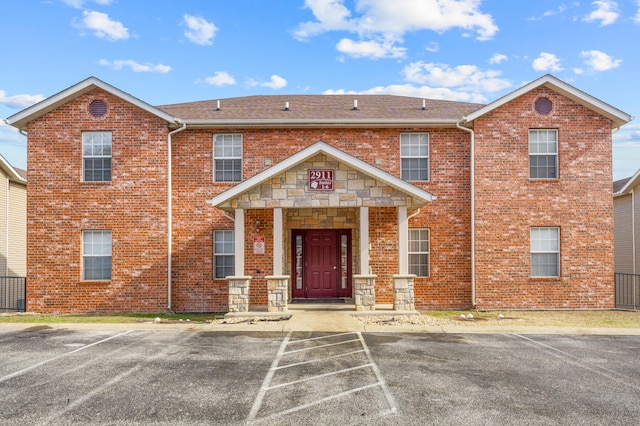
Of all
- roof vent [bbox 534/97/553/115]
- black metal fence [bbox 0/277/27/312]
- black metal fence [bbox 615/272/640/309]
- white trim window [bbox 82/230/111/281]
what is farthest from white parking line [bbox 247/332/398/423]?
black metal fence [bbox 615/272/640/309]

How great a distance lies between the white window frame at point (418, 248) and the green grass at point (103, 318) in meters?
6.56

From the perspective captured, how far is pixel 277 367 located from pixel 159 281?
8356 mm

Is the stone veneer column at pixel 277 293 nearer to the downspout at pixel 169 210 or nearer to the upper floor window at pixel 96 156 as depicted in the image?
the downspout at pixel 169 210

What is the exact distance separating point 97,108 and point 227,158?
454 centimetres

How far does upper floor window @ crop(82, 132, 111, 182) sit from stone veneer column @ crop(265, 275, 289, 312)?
6.83 metres

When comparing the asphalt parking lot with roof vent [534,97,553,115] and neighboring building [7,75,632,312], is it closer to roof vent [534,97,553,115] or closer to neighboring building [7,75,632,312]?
neighboring building [7,75,632,312]

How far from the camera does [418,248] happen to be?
1566 centimetres

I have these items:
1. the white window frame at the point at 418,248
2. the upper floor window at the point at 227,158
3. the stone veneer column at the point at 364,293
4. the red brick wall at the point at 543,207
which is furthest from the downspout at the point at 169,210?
the red brick wall at the point at 543,207

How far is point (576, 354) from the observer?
9266 mm

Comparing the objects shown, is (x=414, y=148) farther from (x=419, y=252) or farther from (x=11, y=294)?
(x=11, y=294)

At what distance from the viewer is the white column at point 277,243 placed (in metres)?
13.3

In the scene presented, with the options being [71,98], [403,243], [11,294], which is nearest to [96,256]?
[71,98]

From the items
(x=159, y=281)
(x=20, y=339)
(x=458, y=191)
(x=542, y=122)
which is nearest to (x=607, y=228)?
(x=542, y=122)

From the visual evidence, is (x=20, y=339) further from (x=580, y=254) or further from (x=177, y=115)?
(x=580, y=254)
